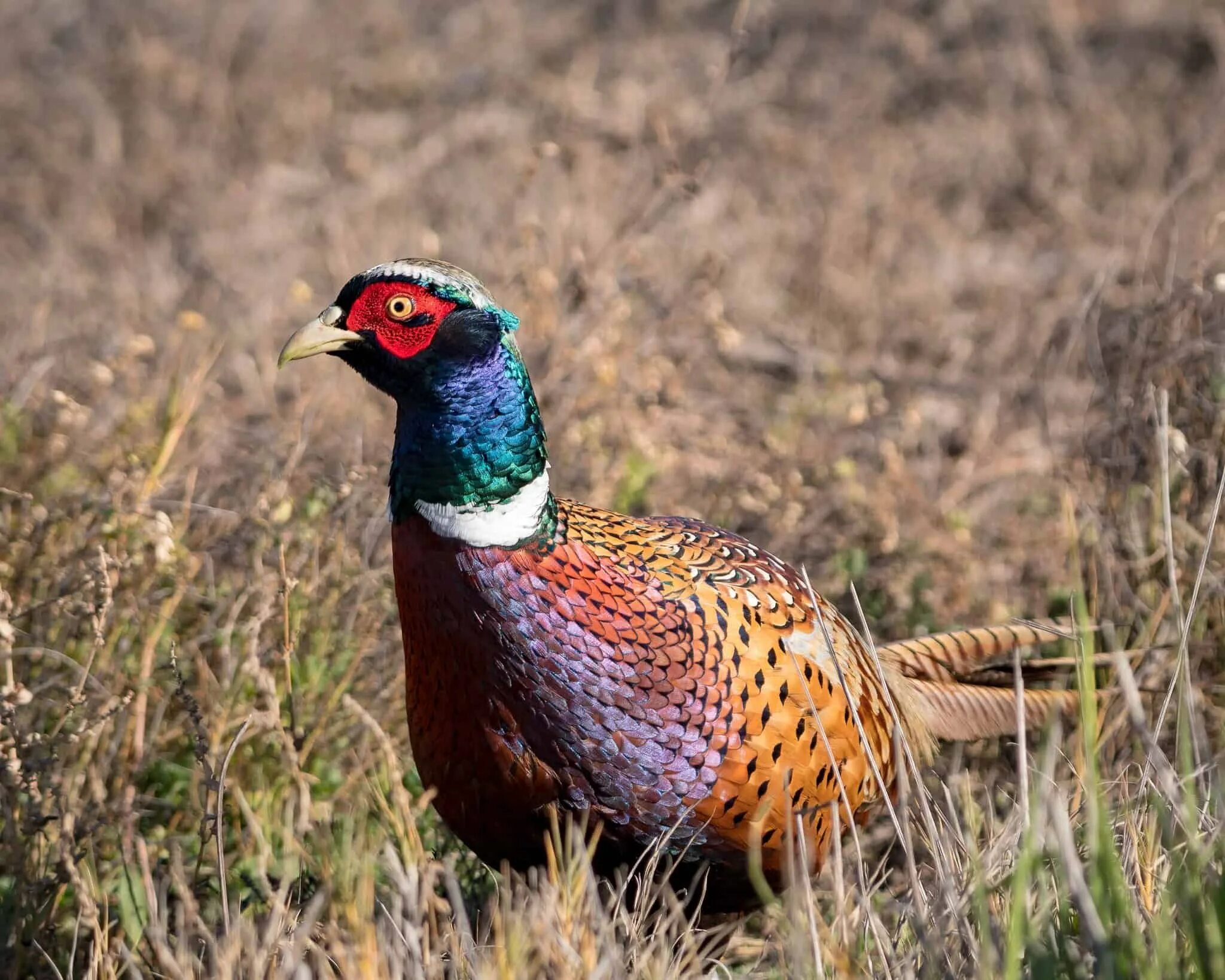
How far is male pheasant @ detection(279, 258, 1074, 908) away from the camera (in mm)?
2387

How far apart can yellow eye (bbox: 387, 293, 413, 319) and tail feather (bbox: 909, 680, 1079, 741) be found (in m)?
1.33

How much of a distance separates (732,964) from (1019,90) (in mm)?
5713

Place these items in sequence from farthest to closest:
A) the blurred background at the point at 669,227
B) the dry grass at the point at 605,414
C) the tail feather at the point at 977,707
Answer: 1. the blurred background at the point at 669,227
2. the tail feather at the point at 977,707
3. the dry grass at the point at 605,414

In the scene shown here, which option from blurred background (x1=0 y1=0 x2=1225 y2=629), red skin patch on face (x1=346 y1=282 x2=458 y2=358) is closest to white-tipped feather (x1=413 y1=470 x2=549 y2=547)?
red skin patch on face (x1=346 y1=282 x2=458 y2=358)

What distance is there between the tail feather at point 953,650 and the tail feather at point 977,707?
0.02 metres

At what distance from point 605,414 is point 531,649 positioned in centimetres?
200

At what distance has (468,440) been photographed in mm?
2398

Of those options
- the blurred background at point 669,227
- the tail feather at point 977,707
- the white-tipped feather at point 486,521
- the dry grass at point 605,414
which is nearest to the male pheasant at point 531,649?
the white-tipped feather at point 486,521

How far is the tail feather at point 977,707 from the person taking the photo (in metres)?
3.02

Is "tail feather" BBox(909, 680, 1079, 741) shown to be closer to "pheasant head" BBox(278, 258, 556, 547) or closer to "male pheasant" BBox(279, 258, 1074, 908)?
"male pheasant" BBox(279, 258, 1074, 908)

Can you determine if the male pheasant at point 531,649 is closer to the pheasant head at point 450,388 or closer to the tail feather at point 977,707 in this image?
the pheasant head at point 450,388

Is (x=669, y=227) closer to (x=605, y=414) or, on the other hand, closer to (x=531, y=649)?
(x=605, y=414)

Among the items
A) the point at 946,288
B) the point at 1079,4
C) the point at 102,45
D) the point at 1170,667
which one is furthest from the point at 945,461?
the point at 102,45

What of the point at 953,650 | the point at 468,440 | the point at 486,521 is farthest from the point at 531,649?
the point at 953,650
